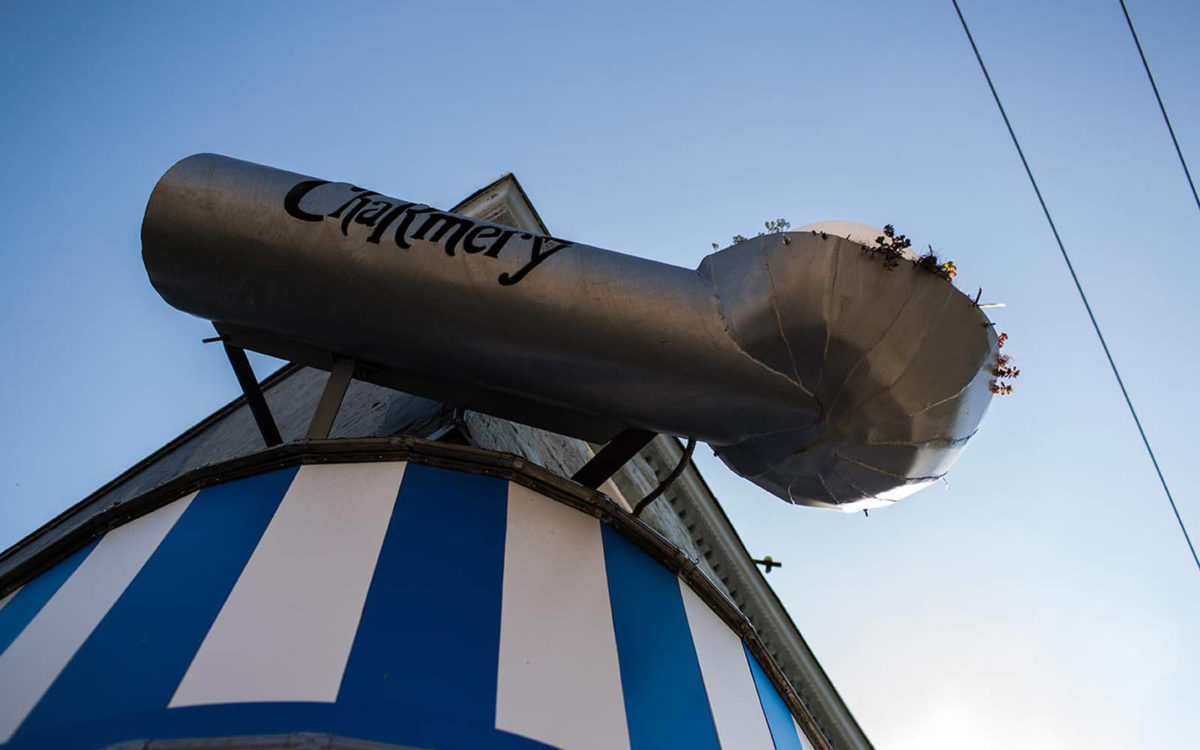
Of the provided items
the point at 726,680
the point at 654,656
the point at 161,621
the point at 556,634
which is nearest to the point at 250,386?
the point at 161,621

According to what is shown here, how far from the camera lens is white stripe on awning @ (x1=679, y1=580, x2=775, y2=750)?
3152mm

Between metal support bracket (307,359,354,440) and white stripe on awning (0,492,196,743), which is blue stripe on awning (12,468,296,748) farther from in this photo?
metal support bracket (307,359,354,440)

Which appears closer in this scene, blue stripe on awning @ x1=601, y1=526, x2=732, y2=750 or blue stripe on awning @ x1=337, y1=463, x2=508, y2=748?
blue stripe on awning @ x1=337, y1=463, x2=508, y2=748

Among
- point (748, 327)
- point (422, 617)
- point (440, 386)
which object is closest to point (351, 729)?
point (422, 617)

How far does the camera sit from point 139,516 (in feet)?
11.1

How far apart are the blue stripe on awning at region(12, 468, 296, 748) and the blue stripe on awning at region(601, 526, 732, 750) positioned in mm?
1261

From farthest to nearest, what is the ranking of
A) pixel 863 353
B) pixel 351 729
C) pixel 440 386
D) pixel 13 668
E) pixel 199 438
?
pixel 199 438
pixel 440 386
pixel 863 353
pixel 13 668
pixel 351 729

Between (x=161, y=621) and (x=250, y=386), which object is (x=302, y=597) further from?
(x=250, y=386)

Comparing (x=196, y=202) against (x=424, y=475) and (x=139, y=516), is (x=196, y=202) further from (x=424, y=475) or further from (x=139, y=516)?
(x=424, y=475)

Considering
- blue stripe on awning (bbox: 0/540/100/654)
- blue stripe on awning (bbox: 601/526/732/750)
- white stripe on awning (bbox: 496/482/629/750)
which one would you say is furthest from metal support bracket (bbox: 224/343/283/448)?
blue stripe on awning (bbox: 601/526/732/750)

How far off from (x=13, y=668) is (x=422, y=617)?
1.25 meters

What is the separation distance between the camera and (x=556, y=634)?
292 centimetres

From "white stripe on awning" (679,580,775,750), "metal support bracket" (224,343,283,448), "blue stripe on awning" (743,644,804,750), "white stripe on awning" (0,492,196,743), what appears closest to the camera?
"white stripe on awning" (0,492,196,743)

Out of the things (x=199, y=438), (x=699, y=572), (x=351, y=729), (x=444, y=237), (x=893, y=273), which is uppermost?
(x=199, y=438)
